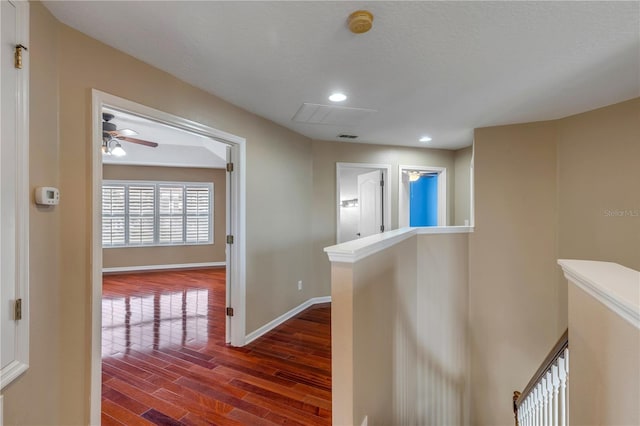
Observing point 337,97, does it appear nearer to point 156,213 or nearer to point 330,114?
point 330,114

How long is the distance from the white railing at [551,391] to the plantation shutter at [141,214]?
6.98 meters

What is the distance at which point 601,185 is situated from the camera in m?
2.95

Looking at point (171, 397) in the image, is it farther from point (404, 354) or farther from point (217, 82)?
point (217, 82)

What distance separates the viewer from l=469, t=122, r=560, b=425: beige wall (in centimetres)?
334

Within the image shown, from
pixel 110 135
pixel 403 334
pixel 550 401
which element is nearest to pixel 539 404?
pixel 550 401

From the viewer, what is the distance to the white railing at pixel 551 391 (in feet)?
5.09

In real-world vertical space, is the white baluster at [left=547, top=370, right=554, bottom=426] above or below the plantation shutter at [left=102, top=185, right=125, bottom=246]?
below

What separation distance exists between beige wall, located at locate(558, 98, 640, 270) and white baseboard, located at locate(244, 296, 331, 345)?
315 cm

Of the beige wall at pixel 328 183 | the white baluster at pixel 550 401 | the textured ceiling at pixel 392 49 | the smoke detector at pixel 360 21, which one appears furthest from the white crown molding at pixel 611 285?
the beige wall at pixel 328 183

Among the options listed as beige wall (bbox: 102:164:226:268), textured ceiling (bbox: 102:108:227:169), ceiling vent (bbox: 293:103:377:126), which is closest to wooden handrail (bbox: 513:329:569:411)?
ceiling vent (bbox: 293:103:377:126)

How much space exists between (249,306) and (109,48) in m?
2.48

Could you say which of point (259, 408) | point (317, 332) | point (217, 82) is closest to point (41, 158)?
point (217, 82)

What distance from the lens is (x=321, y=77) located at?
223cm

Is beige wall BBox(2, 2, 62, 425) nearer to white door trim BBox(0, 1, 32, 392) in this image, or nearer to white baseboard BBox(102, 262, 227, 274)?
white door trim BBox(0, 1, 32, 392)
